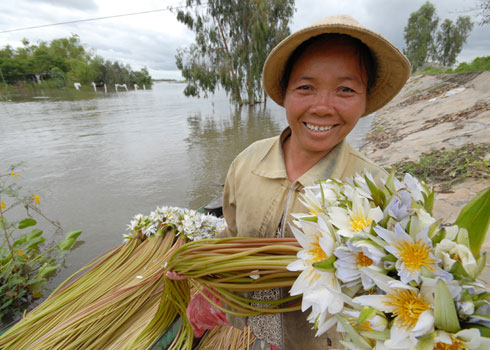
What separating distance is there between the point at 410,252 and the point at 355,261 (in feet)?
0.30

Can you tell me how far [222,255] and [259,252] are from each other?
0.14m

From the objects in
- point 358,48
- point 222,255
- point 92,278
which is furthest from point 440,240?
point 92,278

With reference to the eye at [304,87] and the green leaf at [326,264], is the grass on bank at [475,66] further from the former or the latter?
the green leaf at [326,264]

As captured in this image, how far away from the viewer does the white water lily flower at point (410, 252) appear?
375mm

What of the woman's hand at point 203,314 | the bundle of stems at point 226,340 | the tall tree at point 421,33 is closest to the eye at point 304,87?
the woman's hand at point 203,314

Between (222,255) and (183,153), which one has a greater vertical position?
(222,255)

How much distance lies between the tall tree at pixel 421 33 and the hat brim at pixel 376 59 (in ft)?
137

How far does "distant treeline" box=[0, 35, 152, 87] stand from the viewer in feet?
132

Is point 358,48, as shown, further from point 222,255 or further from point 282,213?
point 222,255

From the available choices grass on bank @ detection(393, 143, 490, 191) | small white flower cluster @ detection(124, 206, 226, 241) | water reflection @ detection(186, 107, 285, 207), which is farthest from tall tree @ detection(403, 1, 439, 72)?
small white flower cluster @ detection(124, 206, 226, 241)

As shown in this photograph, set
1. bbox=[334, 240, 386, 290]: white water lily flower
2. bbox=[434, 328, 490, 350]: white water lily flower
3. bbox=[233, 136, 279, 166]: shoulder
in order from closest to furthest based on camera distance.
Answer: bbox=[434, 328, 490, 350]: white water lily flower, bbox=[334, 240, 386, 290]: white water lily flower, bbox=[233, 136, 279, 166]: shoulder

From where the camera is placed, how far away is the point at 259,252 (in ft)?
2.33

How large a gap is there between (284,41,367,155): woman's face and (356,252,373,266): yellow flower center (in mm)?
531

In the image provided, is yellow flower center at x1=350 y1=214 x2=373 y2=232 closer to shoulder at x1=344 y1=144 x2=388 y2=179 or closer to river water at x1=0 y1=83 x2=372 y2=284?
shoulder at x1=344 y1=144 x2=388 y2=179
